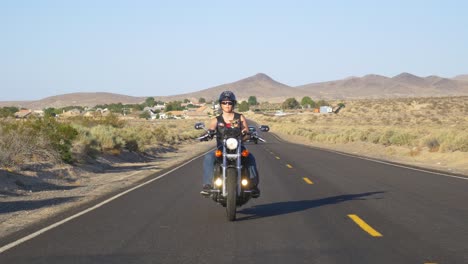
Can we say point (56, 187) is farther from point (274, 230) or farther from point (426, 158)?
A: point (426, 158)

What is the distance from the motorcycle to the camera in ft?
35.4

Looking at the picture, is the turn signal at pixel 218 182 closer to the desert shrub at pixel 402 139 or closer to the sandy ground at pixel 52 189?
the sandy ground at pixel 52 189

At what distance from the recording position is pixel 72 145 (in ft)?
88.1

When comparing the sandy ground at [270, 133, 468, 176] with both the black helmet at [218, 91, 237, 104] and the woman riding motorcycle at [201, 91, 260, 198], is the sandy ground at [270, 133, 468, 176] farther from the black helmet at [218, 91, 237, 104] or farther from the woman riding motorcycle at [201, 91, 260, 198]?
the black helmet at [218, 91, 237, 104]

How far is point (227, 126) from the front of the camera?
1155cm

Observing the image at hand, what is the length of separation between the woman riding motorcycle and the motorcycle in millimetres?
135

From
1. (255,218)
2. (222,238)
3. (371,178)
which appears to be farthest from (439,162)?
(222,238)

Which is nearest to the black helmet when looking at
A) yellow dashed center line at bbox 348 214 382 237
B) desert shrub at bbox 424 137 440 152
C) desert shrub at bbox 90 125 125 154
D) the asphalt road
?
the asphalt road

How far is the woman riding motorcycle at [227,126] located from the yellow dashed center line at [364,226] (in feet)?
5.66

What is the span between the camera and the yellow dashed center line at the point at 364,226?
9.70m

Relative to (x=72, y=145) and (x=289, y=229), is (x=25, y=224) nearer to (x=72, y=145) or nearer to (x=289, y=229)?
(x=289, y=229)

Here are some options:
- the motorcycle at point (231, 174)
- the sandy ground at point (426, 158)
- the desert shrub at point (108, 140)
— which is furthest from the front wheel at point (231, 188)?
the desert shrub at point (108, 140)

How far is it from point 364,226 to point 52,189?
1086cm

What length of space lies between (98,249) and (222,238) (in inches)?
71.2
